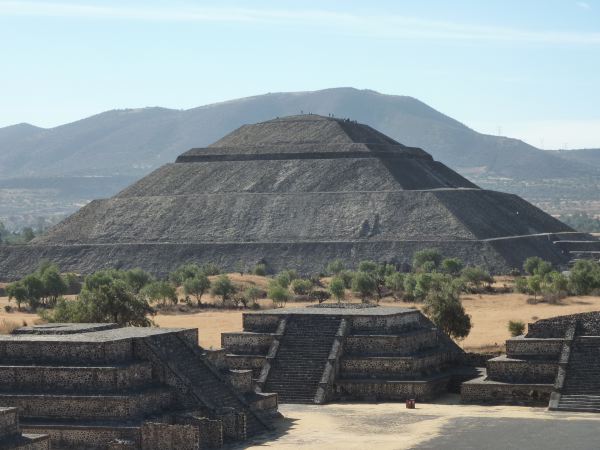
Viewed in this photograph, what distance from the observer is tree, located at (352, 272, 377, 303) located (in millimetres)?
93725

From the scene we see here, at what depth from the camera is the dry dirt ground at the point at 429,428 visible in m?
40.4

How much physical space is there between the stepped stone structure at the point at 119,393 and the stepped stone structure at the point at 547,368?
9.92 m

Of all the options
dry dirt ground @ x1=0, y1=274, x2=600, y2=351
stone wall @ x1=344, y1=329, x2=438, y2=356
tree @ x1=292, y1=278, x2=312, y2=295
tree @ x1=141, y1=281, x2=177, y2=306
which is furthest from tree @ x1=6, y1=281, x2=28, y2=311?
stone wall @ x1=344, y1=329, x2=438, y2=356

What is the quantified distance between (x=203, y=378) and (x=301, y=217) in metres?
93.8

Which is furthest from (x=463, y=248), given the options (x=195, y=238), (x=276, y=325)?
(x=276, y=325)

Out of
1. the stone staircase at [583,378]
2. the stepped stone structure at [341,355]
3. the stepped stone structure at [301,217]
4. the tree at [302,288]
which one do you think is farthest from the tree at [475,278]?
the stone staircase at [583,378]

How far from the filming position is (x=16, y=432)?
36.3 m

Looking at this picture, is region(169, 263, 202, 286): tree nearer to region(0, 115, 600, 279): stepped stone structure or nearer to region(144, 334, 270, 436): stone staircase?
region(0, 115, 600, 279): stepped stone structure

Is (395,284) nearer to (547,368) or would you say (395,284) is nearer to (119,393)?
(547,368)

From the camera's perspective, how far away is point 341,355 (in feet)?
168

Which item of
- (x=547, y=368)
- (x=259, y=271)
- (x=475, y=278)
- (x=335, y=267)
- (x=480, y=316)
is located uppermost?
(x=335, y=267)

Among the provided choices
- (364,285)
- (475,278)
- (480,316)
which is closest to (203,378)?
(480,316)

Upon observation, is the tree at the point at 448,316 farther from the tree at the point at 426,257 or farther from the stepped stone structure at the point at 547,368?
the tree at the point at 426,257

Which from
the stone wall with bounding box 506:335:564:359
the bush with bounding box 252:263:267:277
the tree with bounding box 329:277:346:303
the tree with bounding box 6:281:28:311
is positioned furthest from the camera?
the bush with bounding box 252:263:267:277
